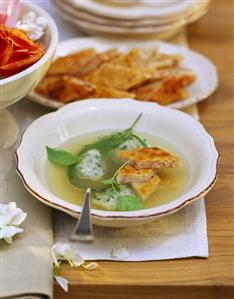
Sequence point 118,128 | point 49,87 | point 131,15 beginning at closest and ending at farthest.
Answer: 1. point 118,128
2. point 49,87
3. point 131,15

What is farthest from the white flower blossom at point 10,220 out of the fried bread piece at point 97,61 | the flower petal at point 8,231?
the fried bread piece at point 97,61

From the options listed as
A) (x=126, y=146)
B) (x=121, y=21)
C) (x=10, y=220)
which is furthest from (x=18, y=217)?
Result: (x=121, y=21)

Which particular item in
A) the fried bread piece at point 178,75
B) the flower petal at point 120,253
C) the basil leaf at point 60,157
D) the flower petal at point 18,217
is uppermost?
the flower petal at point 18,217

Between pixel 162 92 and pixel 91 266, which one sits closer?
pixel 91 266

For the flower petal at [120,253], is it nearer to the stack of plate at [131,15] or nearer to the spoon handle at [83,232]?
the spoon handle at [83,232]

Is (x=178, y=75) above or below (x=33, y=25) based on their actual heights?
below

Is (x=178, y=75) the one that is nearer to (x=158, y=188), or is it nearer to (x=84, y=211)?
(x=158, y=188)
